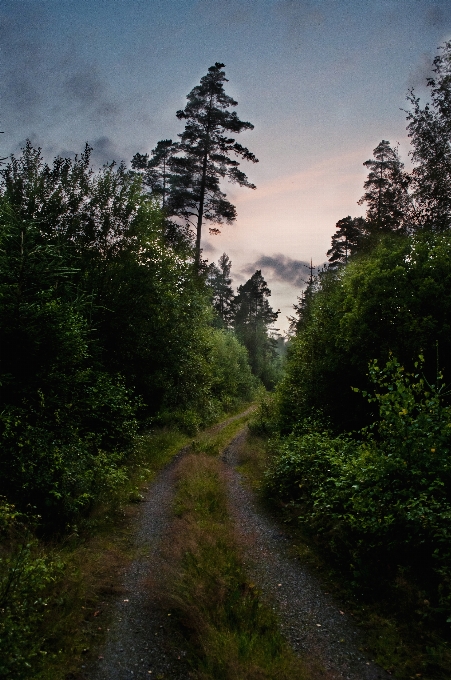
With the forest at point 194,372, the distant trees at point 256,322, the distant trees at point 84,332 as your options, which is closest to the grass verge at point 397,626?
the forest at point 194,372

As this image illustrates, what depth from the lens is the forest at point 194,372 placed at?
22.2 ft

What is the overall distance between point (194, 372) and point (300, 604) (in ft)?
59.6

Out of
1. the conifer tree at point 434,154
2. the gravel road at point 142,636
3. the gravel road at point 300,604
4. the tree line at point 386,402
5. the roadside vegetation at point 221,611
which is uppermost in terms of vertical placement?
the conifer tree at point 434,154

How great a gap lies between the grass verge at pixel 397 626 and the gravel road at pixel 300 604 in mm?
192

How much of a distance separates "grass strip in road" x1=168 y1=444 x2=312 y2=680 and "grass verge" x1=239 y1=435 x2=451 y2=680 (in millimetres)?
1284

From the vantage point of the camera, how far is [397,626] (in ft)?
19.1

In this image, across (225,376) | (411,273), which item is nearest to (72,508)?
(411,273)

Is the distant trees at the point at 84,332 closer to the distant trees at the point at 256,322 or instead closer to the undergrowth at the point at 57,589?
the undergrowth at the point at 57,589

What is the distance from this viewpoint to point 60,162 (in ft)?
60.4

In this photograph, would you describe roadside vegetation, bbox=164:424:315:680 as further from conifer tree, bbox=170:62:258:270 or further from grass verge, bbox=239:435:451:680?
conifer tree, bbox=170:62:258:270

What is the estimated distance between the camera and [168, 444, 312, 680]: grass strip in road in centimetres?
486

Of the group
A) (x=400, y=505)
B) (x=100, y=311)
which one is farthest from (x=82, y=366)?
(x=400, y=505)

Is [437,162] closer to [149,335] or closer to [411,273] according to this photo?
[411,273]

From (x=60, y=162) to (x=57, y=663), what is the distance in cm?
1926
